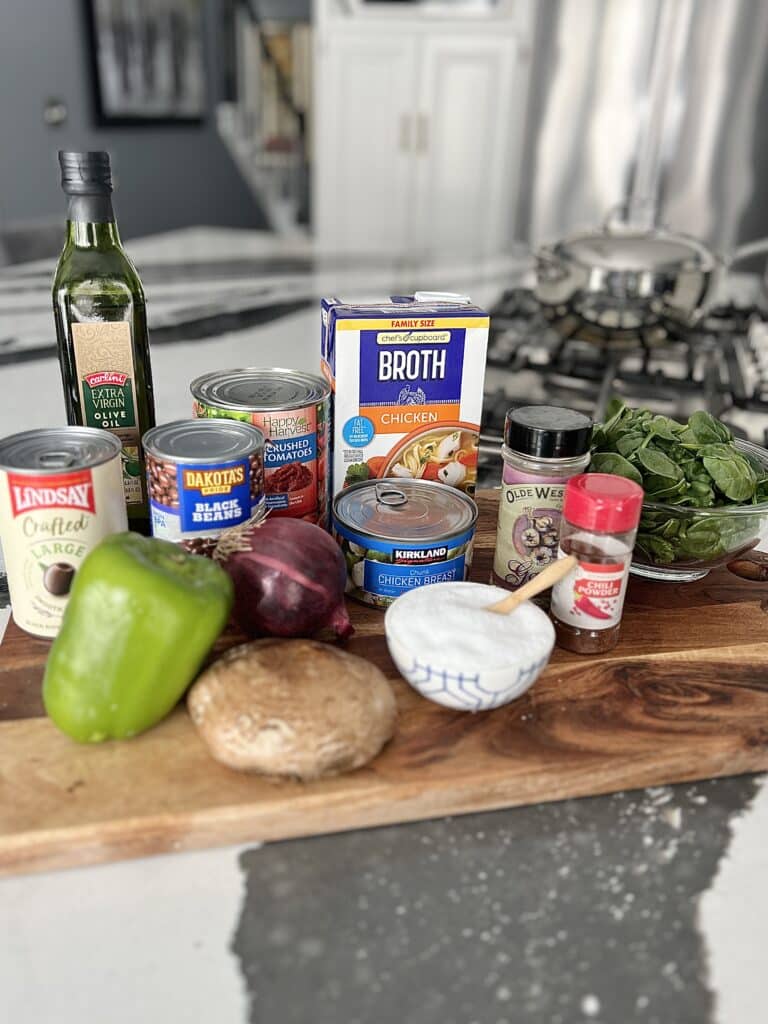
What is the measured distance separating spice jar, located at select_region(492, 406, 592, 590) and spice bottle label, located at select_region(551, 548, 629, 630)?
65 mm

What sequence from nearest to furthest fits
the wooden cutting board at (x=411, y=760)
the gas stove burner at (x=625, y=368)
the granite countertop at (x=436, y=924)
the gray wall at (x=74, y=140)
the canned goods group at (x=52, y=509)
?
1. the granite countertop at (x=436, y=924)
2. the wooden cutting board at (x=411, y=760)
3. the canned goods group at (x=52, y=509)
4. the gas stove burner at (x=625, y=368)
5. the gray wall at (x=74, y=140)

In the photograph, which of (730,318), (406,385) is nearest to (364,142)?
(730,318)

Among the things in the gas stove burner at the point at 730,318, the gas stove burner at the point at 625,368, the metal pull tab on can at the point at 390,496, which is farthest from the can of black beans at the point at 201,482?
the gas stove burner at the point at 730,318

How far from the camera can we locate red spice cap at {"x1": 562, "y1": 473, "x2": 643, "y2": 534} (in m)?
0.75

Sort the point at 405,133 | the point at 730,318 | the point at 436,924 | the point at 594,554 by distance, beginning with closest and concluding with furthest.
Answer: the point at 436,924, the point at 594,554, the point at 730,318, the point at 405,133

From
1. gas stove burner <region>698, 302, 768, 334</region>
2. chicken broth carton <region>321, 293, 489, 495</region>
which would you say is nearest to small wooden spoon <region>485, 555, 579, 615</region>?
chicken broth carton <region>321, 293, 489, 495</region>

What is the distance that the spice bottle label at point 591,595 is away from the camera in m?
0.77

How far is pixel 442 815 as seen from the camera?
2.14 ft

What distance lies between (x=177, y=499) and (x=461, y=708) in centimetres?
31

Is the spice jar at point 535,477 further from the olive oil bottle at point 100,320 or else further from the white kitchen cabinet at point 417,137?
the white kitchen cabinet at point 417,137

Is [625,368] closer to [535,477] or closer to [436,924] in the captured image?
[535,477]

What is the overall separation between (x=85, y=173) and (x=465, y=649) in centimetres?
54

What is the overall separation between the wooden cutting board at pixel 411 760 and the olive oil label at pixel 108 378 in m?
0.23

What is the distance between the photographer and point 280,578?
75 cm
